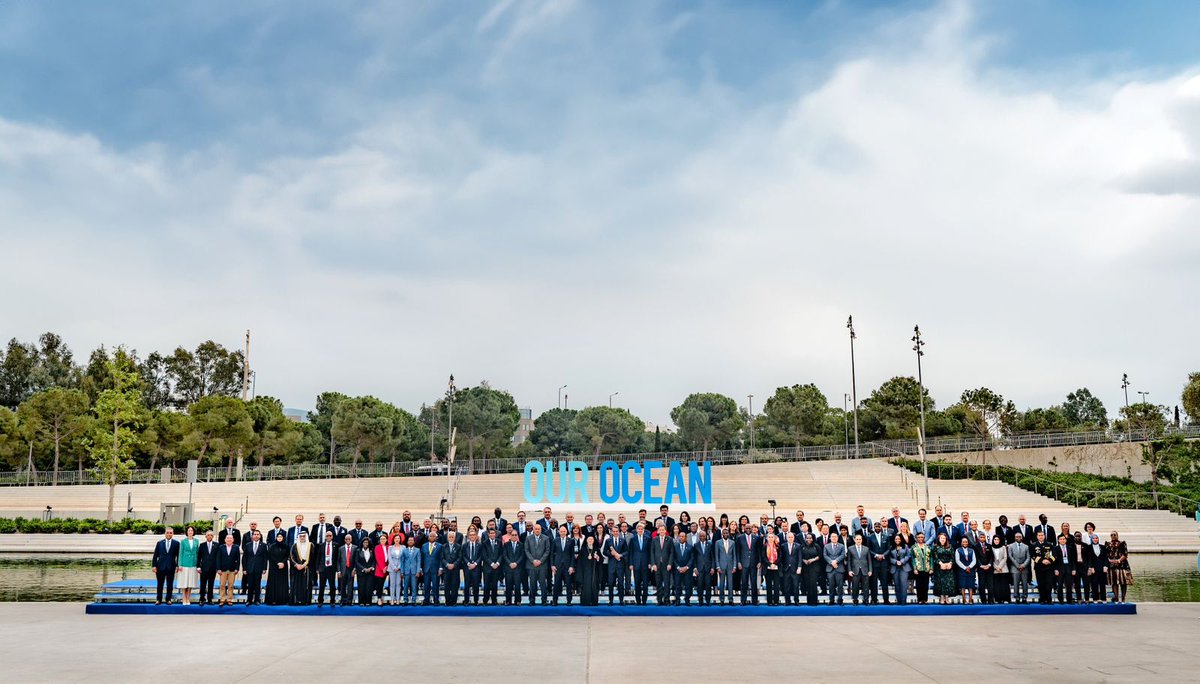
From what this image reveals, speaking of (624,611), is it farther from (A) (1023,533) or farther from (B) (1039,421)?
(B) (1039,421)

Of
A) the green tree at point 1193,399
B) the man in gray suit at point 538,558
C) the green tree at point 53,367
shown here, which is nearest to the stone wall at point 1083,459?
the green tree at point 1193,399

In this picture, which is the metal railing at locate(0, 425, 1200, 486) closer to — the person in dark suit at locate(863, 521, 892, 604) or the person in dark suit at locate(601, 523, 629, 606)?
the person in dark suit at locate(601, 523, 629, 606)

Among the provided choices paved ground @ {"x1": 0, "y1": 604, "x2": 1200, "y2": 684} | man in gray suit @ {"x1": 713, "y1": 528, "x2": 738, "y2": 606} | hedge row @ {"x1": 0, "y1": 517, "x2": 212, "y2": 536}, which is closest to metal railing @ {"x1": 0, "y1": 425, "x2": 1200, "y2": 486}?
hedge row @ {"x1": 0, "y1": 517, "x2": 212, "y2": 536}

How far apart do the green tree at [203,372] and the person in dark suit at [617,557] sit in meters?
76.0

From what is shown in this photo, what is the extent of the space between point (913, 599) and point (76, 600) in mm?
15737

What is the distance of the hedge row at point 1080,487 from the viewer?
120ft

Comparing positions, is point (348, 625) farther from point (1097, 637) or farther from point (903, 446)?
point (903, 446)

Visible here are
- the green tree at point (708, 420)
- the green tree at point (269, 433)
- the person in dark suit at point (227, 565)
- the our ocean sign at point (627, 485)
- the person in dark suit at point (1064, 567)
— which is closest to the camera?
the person in dark suit at point (227, 565)

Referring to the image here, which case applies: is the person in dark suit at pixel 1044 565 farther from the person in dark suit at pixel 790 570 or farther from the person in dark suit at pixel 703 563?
the person in dark suit at pixel 703 563

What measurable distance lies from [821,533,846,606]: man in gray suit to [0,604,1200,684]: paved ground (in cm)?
116

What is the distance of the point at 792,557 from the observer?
15719mm

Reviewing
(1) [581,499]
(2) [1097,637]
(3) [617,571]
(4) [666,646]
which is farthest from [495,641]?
(1) [581,499]

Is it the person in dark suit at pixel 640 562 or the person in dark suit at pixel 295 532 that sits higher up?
the person in dark suit at pixel 295 532

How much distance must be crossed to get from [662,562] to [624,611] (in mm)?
1144
